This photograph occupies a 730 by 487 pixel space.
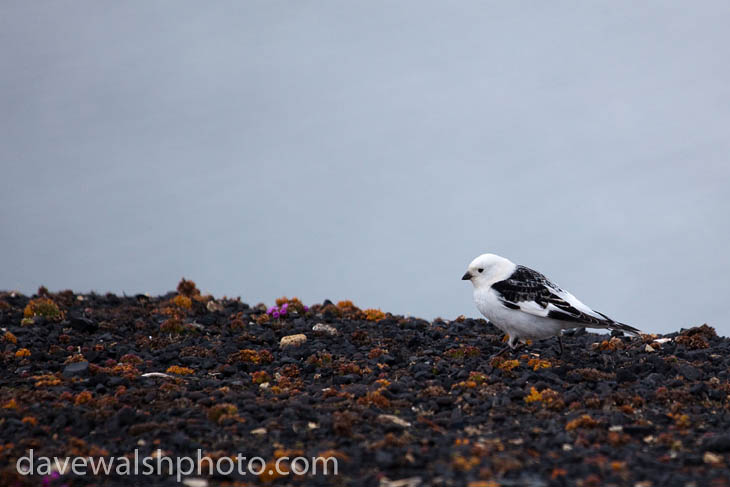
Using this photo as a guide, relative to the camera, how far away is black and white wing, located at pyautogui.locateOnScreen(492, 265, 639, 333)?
12773 mm

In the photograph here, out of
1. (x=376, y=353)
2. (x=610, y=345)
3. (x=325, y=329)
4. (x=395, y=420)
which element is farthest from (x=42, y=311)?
(x=610, y=345)

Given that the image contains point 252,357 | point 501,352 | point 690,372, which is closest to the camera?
point 690,372

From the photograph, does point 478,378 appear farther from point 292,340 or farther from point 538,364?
point 292,340

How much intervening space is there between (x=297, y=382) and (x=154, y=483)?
4.35 metres

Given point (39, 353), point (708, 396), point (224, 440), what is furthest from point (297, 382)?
point (708, 396)

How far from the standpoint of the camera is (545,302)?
12.9m

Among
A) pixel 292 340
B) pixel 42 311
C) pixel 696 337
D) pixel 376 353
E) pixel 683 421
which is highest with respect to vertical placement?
pixel 42 311

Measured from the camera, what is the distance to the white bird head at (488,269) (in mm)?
13695

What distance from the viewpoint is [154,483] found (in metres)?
8.09

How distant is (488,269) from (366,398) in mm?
4150

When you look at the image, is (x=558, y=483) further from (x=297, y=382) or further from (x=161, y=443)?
(x=297, y=382)

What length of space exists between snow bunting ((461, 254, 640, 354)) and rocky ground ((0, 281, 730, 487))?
0.63 metres

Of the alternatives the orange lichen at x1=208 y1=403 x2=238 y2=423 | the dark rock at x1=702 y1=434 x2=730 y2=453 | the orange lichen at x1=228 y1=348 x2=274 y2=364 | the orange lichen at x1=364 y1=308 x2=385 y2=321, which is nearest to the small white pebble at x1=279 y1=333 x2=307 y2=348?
the orange lichen at x1=228 y1=348 x2=274 y2=364

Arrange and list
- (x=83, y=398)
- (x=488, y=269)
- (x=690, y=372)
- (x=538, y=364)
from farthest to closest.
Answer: (x=488, y=269), (x=538, y=364), (x=690, y=372), (x=83, y=398)
